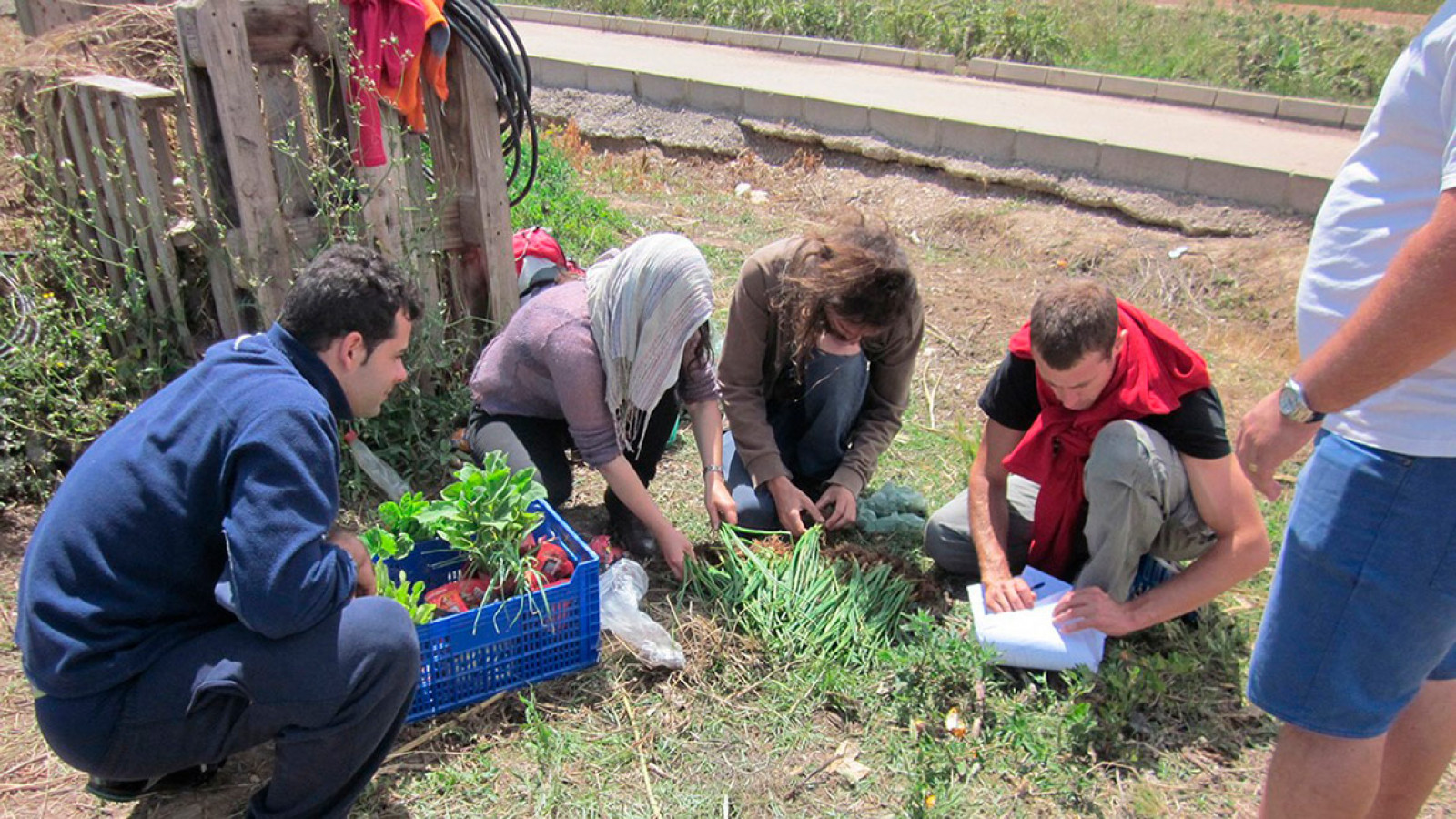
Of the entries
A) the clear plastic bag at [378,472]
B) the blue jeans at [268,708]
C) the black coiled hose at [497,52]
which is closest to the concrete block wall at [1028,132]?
the black coiled hose at [497,52]

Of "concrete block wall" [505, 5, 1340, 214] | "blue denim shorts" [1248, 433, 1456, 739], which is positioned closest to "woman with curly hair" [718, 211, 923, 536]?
"blue denim shorts" [1248, 433, 1456, 739]

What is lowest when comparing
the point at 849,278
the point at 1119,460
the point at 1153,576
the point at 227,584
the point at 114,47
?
the point at 1153,576

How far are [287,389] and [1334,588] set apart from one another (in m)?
1.92

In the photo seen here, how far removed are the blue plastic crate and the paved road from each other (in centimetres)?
576

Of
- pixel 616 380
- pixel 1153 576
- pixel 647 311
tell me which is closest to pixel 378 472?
pixel 616 380

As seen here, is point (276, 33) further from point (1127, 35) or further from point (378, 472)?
point (1127, 35)

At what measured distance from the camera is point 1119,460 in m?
2.71

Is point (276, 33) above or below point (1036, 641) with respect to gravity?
above

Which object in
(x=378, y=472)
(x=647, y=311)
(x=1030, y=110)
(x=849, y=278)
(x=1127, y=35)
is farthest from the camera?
(x=1127, y=35)

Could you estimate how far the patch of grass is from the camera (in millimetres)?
9617

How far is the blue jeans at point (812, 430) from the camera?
346cm

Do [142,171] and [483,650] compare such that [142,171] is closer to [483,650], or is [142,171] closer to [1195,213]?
[483,650]

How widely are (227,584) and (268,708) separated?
0.88 feet

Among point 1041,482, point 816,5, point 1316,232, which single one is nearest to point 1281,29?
point 816,5
